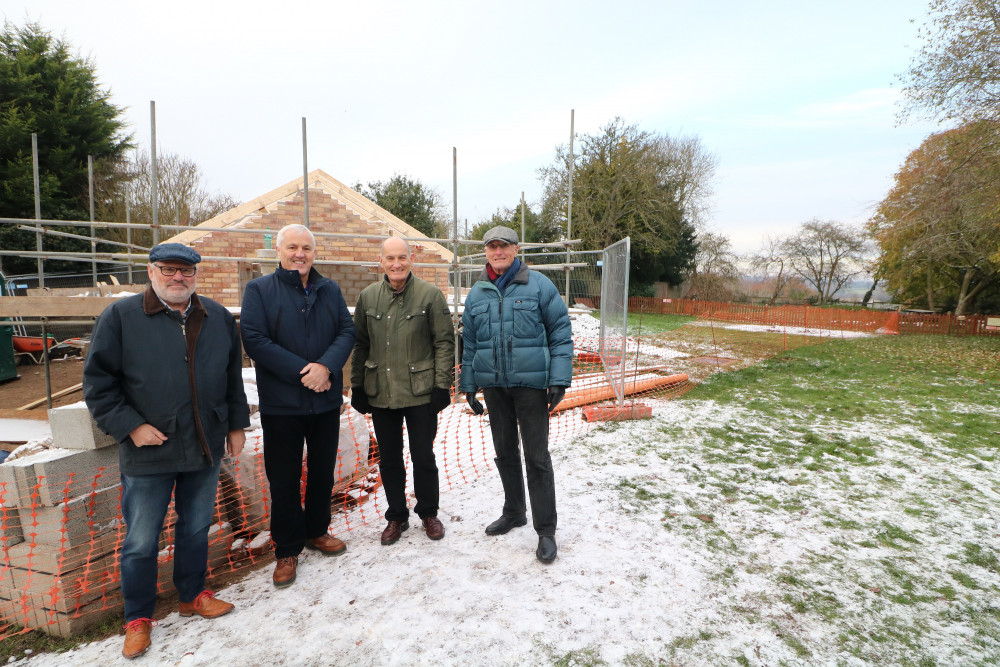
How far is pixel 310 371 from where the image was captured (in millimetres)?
2623

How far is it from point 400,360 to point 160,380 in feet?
3.86

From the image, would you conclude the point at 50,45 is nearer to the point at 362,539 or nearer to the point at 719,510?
the point at 362,539

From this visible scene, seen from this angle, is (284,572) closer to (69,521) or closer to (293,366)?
(69,521)

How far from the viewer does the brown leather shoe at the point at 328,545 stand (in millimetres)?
3021

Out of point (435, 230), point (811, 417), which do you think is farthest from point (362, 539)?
point (435, 230)

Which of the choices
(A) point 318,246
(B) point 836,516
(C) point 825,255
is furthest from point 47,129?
(C) point 825,255

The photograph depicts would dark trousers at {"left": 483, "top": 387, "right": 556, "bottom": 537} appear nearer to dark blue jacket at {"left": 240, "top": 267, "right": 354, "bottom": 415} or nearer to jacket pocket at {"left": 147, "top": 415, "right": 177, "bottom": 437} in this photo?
dark blue jacket at {"left": 240, "top": 267, "right": 354, "bottom": 415}

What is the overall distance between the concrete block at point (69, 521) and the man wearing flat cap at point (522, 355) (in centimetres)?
200

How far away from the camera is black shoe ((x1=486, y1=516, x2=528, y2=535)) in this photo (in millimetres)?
3221

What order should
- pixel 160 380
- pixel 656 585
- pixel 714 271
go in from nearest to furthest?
pixel 160 380 → pixel 656 585 → pixel 714 271

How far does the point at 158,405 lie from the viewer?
2199 mm

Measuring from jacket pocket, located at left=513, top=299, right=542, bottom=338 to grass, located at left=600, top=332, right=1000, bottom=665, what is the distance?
1.69 metres

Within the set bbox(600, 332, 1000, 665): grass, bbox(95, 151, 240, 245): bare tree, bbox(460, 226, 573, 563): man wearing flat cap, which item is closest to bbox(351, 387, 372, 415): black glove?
bbox(460, 226, 573, 563): man wearing flat cap

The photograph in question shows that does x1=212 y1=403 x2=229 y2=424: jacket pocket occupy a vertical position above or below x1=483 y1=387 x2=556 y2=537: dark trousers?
above
